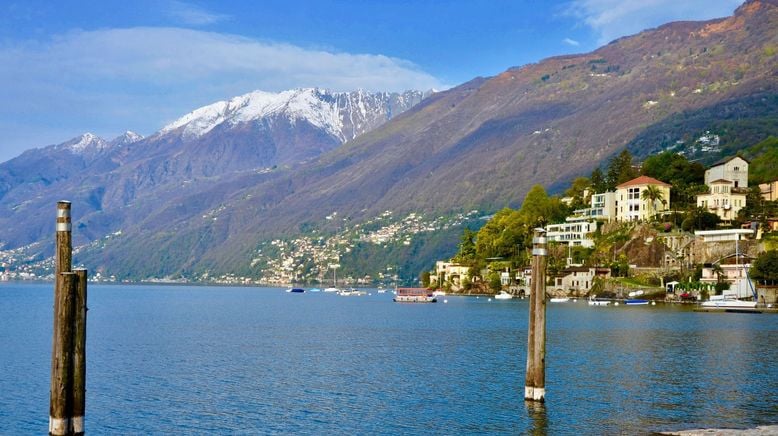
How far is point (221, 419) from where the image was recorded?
137ft

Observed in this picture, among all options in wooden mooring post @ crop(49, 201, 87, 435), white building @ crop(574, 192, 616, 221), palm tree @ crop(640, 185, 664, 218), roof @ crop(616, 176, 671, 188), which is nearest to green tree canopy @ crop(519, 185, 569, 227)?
white building @ crop(574, 192, 616, 221)

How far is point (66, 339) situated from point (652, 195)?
476ft

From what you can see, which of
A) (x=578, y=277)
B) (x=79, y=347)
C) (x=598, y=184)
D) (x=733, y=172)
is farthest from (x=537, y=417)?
(x=598, y=184)

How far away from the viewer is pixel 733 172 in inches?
6496

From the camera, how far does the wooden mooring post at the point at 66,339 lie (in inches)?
1047

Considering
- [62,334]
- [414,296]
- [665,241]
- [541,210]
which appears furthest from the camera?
[541,210]

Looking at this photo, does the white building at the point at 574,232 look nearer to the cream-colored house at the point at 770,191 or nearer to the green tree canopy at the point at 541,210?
the green tree canopy at the point at 541,210

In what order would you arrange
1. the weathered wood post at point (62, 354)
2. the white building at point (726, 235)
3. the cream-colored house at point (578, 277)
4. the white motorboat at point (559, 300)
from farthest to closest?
the cream-colored house at point (578, 277) → the white motorboat at point (559, 300) → the white building at point (726, 235) → the weathered wood post at point (62, 354)

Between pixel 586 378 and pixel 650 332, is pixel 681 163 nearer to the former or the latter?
pixel 650 332

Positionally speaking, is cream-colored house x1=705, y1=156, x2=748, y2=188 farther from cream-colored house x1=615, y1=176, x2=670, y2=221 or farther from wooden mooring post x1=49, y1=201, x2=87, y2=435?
wooden mooring post x1=49, y1=201, x2=87, y2=435

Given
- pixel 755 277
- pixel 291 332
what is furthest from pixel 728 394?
pixel 755 277

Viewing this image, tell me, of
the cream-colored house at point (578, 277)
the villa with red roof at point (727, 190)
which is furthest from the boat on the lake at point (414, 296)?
the villa with red roof at point (727, 190)

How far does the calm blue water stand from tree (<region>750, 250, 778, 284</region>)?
35.9 metres

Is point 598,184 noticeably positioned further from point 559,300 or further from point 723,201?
point 559,300
